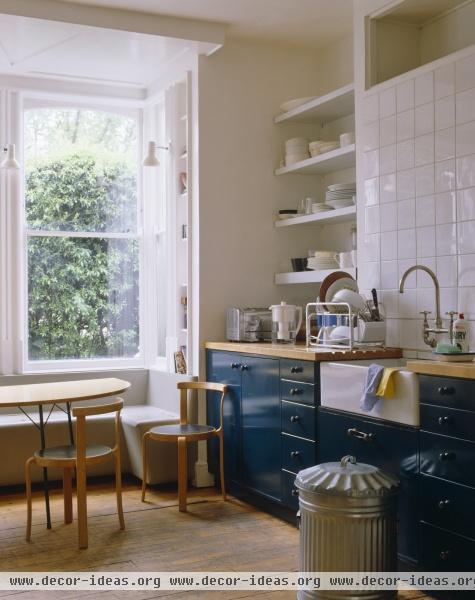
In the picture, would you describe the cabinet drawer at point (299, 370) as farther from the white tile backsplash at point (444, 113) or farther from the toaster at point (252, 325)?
the white tile backsplash at point (444, 113)

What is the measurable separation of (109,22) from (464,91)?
2221 mm

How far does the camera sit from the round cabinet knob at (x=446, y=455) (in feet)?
9.81

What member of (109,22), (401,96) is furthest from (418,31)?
(109,22)

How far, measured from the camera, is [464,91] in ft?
12.0

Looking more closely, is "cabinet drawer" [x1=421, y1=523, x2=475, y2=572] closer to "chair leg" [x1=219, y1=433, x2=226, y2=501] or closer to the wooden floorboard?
the wooden floorboard

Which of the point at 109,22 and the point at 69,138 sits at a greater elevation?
the point at 109,22

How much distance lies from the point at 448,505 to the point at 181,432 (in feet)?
6.56

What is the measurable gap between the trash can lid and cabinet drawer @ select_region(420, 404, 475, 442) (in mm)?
275

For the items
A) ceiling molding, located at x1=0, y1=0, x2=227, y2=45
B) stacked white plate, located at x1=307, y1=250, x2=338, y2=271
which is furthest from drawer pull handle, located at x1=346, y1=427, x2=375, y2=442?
ceiling molding, located at x1=0, y1=0, x2=227, y2=45

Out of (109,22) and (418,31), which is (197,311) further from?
(418,31)

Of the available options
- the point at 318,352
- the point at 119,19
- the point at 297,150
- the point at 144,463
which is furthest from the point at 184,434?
the point at 119,19

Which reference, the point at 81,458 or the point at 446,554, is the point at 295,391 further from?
the point at 446,554

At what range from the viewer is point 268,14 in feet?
15.5

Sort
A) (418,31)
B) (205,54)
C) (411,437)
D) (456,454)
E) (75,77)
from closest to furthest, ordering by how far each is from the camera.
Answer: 1. (456,454)
2. (411,437)
3. (418,31)
4. (205,54)
5. (75,77)
